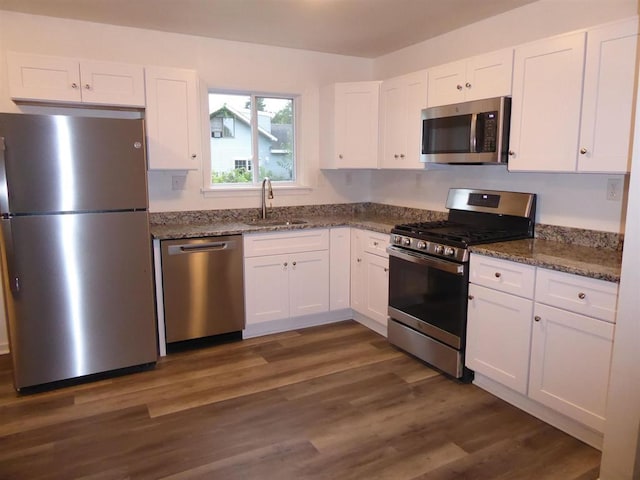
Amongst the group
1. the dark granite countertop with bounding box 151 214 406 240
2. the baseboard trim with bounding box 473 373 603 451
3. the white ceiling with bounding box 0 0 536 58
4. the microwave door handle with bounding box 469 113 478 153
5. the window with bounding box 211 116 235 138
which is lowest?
the baseboard trim with bounding box 473 373 603 451

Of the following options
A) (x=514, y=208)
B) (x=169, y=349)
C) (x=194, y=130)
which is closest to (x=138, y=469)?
(x=169, y=349)

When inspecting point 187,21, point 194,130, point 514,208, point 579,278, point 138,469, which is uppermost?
point 187,21

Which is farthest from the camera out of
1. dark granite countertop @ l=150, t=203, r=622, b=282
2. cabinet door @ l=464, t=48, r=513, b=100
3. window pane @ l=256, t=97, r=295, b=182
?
window pane @ l=256, t=97, r=295, b=182

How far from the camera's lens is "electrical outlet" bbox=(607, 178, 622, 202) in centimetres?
258

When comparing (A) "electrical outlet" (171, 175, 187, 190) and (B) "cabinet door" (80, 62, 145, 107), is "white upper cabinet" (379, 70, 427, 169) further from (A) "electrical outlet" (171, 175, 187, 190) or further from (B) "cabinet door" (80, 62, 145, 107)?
(B) "cabinet door" (80, 62, 145, 107)

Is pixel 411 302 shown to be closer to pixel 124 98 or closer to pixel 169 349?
pixel 169 349

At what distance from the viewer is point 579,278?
2.19 metres

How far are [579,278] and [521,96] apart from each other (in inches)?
46.2

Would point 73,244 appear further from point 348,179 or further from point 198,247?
point 348,179

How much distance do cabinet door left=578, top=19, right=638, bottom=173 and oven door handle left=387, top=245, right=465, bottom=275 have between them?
88 centimetres

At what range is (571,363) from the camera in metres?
2.27

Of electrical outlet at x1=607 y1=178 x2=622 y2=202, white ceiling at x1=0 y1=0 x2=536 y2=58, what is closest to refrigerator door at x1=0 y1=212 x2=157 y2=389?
white ceiling at x1=0 y1=0 x2=536 y2=58

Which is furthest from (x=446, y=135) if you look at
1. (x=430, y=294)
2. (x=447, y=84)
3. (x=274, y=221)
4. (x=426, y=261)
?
(x=274, y=221)

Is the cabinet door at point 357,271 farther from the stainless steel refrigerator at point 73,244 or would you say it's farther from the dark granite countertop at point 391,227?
the stainless steel refrigerator at point 73,244
